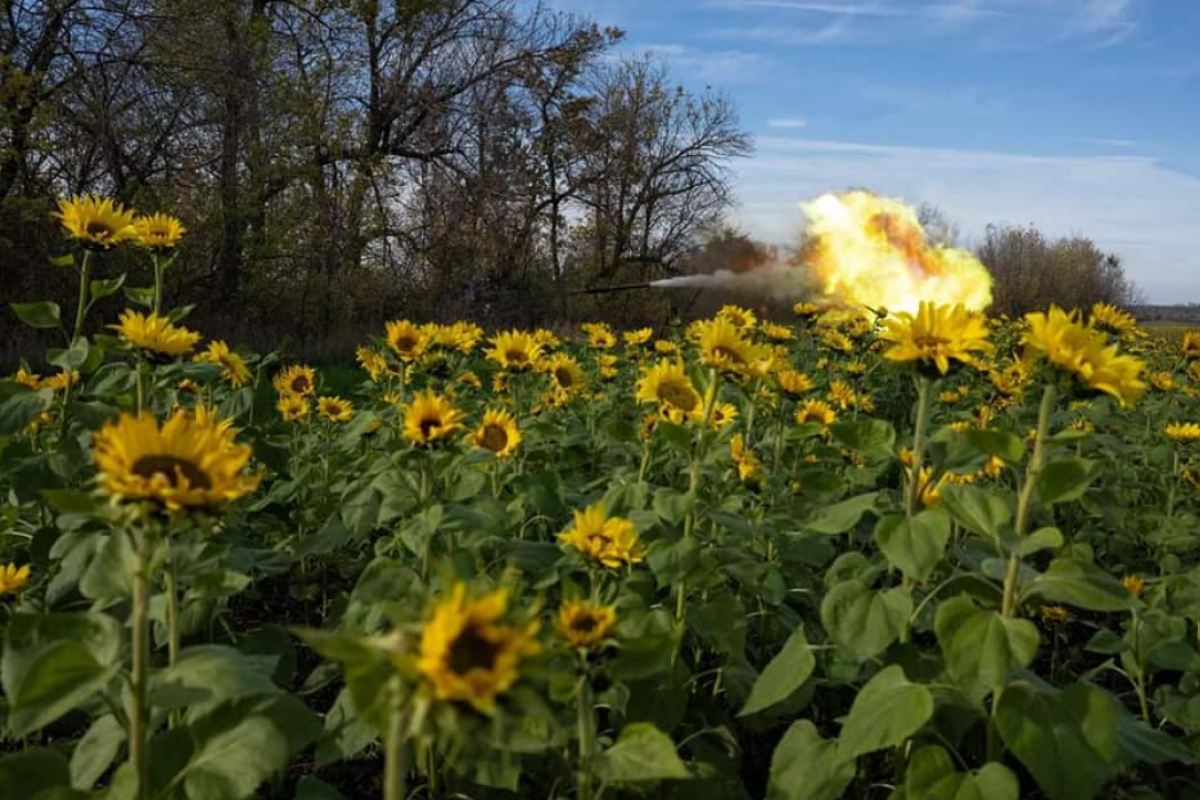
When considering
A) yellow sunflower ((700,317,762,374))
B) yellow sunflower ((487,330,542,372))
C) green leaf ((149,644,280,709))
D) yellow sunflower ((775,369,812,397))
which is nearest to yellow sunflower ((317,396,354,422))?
yellow sunflower ((487,330,542,372))

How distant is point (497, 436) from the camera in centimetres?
313

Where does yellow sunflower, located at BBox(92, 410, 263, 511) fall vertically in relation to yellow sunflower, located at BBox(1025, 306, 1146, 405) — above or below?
below

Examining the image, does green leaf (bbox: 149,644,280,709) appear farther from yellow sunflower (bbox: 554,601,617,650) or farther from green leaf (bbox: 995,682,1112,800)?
green leaf (bbox: 995,682,1112,800)

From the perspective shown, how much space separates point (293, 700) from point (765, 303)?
13866 mm

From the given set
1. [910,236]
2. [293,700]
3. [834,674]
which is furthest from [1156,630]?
[910,236]

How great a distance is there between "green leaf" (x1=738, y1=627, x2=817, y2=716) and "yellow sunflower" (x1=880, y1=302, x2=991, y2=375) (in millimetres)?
686

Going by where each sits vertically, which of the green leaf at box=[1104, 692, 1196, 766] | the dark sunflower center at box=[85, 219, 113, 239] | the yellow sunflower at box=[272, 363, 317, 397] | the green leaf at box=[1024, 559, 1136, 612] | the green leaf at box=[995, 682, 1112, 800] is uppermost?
the dark sunflower center at box=[85, 219, 113, 239]

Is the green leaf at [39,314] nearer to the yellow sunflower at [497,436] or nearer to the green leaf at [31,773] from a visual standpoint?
the yellow sunflower at [497,436]

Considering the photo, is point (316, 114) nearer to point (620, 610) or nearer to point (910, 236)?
point (910, 236)

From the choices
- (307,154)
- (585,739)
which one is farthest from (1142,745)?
(307,154)

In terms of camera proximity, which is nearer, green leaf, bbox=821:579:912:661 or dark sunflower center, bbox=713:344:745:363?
green leaf, bbox=821:579:912:661

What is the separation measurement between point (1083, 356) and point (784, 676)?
36.4 inches

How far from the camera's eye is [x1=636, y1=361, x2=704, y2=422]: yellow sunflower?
9.98ft

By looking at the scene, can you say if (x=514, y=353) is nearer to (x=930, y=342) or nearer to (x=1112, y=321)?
(x=930, y=342)
